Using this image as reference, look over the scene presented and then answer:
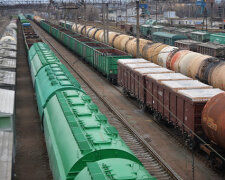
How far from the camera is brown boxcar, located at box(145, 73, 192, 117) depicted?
20.7 m

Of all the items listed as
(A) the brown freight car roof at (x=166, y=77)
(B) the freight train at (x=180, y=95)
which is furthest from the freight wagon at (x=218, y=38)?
(A) the brown freight car roof at (x=166, y=77)

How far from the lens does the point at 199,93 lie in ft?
57.2

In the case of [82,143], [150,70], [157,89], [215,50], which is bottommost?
[157,89]

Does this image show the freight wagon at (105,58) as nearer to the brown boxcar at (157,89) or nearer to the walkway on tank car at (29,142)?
the walkway on tank car at (29,142)

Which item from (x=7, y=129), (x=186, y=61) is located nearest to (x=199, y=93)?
(x=7, y=129)

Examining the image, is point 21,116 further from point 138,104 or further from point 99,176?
point 99,176

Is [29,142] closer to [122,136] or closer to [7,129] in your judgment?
[7,129]

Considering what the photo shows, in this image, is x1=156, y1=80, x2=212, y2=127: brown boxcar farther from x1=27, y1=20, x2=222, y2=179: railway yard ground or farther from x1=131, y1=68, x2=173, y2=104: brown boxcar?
x1=131, y1=68, x2=173, y2=104: brown boxcar

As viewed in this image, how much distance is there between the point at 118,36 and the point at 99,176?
44.6m

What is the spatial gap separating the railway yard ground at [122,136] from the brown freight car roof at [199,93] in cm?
275

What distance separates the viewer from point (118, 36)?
170 ft

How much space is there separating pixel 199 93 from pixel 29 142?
30.8 feet

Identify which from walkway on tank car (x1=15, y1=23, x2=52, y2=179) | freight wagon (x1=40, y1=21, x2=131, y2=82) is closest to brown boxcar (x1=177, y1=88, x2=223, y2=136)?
walkway on tank car (x1=15, y1=23, x2=52, y2=179)

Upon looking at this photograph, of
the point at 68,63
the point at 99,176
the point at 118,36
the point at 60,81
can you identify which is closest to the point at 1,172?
the point at 99,176
